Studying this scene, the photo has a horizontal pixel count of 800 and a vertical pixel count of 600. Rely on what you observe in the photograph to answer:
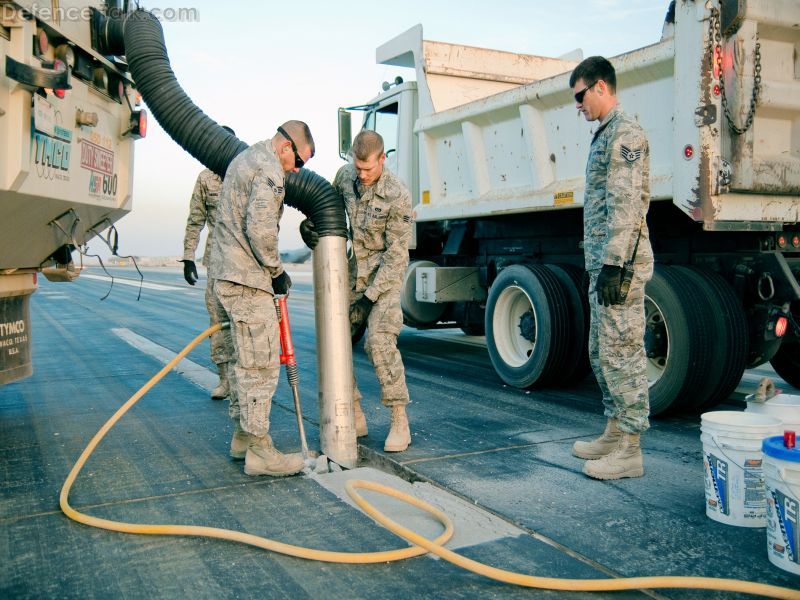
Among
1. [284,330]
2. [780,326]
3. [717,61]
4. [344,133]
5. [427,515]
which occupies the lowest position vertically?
[427,515]

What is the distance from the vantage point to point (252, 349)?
4.07 meters

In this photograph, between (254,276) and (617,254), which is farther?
(254,276)

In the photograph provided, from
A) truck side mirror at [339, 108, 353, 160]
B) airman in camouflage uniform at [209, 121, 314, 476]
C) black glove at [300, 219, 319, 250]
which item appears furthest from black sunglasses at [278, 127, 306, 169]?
truck side mirror at [339, 108, 353, 160]

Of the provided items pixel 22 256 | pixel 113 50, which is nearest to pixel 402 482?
pixel 22 256

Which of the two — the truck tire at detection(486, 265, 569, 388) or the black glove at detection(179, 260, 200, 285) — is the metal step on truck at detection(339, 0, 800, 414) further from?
the black glove at detection(179, 260, 200, 285)

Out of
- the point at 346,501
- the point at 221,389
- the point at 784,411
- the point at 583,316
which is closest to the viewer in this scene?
the point at 784,411

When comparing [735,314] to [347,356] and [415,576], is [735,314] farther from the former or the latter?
[415,576]

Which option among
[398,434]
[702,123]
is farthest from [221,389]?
[702,123]

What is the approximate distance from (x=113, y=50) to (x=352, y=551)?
3.52 metres

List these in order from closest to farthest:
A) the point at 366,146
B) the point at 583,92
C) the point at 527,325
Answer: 1. the point at 583,92
2. the point at 366,146
3. the point at 527,325

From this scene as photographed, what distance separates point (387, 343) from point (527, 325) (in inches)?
95.4

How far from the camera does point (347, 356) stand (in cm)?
455

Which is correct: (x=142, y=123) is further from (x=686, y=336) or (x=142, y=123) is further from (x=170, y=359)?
(x=170, y=359)

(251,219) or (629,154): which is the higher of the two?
(629,154)
